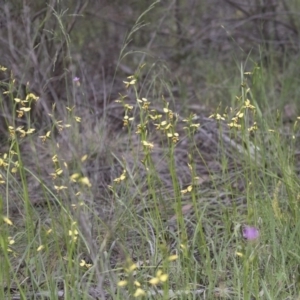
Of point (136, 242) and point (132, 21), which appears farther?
point (132, 21)

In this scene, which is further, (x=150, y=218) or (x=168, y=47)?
(x=168, y=47)

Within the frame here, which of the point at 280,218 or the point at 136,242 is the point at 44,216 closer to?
the point at 136,242

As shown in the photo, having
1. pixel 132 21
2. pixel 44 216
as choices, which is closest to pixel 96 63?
pixel 132 21

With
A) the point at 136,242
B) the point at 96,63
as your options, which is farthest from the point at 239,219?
the point at 96,63

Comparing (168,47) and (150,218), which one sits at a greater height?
(150,218)

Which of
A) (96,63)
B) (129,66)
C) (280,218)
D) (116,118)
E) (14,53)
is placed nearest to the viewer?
(280,218)

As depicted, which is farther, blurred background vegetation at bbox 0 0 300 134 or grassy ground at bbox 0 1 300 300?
blurred background vegetation at bbox 0 0 300 134

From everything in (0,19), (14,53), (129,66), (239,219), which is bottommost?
(129,66)

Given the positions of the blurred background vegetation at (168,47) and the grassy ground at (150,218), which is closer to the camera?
the grassy ground at (150,218)

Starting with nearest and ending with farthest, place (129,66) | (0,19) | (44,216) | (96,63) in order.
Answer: (44,216)
(0,19)
(96,63)
(129,66)

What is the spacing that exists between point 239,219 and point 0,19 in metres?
1.46

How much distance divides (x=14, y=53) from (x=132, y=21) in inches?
55.3

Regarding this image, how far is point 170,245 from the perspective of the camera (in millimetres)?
2318

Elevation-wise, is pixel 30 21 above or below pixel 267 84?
above
